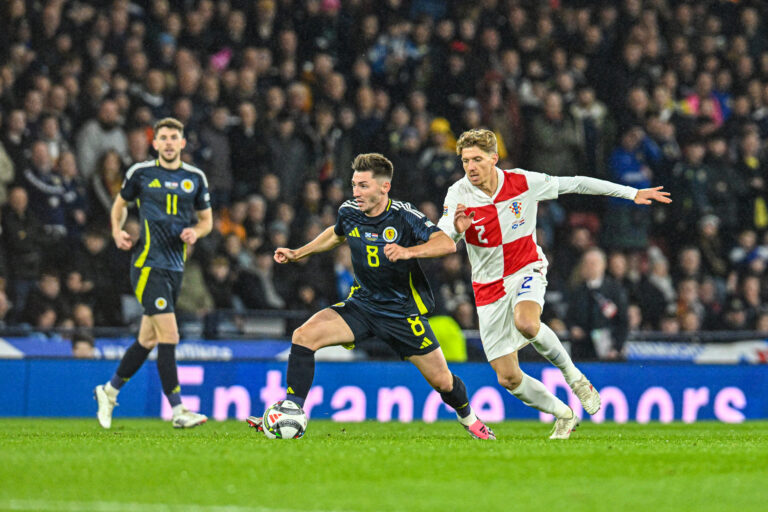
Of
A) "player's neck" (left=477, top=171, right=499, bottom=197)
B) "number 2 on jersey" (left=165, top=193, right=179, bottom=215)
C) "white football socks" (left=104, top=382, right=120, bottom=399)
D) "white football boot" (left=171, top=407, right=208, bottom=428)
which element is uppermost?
"player's neck" (left=477, top=171, right=499, bottom=197)

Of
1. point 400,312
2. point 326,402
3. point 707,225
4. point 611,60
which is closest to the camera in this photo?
→ point 400,312

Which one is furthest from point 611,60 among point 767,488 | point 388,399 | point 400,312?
point 767,488

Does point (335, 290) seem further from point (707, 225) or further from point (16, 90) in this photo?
point (707, 225)

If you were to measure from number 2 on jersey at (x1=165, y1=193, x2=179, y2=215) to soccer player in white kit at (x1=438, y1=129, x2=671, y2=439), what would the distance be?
2547mm

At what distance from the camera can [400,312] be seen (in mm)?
A: 8602

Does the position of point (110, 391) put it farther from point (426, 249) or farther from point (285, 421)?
point (426, 249)

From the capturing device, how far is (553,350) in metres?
8.98

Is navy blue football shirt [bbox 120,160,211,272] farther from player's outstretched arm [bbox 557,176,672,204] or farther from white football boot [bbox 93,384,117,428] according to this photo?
player's outstretched arm [bbox 557,176,672,204]

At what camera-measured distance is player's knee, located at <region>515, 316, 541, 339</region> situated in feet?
28.8

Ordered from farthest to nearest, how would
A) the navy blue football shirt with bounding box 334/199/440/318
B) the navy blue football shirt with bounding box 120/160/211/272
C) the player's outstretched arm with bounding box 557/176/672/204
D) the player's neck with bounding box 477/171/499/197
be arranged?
the navy blue football shirt with bounding box 120/160/211/272 → the player's neck with bounding box 477/171/499/197 → the player's outstretched arm with bounding box 557/176/672/204 → the navy blue football shirt with bounding box 334/199/440/318

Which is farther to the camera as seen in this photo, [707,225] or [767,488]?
[707,225]

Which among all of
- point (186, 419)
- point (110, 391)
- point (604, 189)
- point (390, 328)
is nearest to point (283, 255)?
point (390, 328)

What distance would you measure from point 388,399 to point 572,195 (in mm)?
5628

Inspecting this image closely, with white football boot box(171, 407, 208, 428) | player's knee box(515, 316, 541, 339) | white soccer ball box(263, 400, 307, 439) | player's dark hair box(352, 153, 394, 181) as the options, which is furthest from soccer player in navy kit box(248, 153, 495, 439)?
white football boot box(171, 407, 208, 428)
